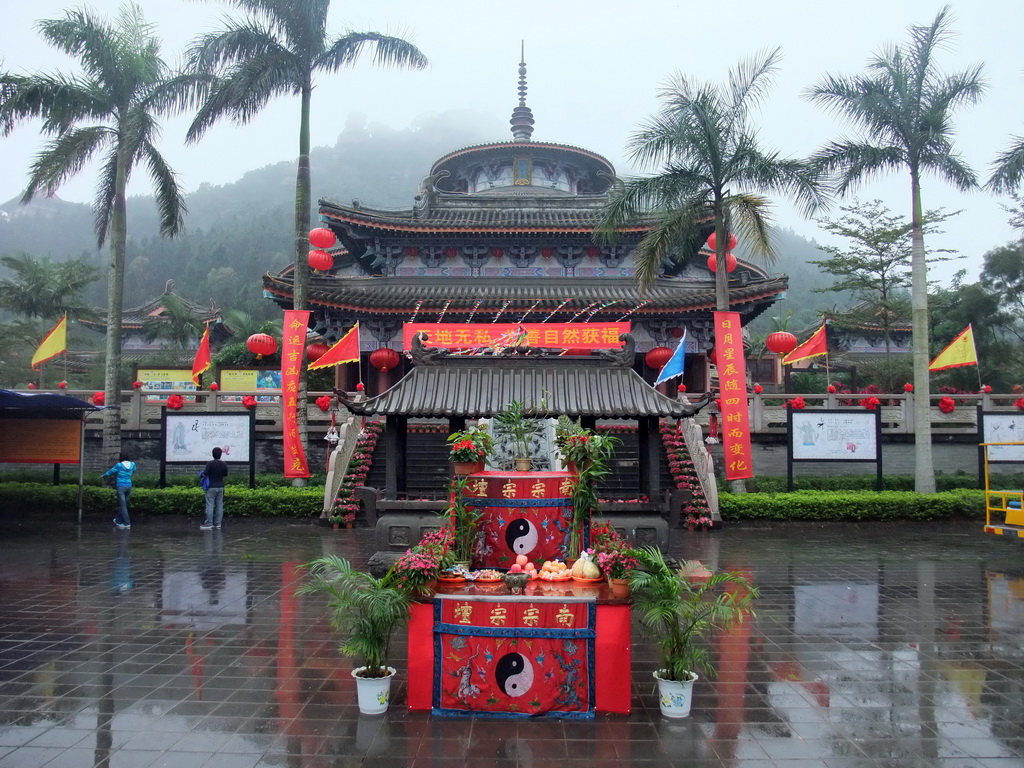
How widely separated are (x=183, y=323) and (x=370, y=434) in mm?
23287

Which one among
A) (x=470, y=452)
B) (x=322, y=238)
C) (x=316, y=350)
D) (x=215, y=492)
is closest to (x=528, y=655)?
(x=470, y=452)

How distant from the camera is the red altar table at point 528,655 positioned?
4867 millimetres

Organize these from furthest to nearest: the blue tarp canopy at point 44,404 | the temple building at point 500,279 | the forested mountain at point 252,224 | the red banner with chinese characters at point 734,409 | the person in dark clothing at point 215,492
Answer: the forested mountain at point 252,224
the temple building at point 500,279
the red banner with chinese characters at point 734,409
the person in dark clothing at point 215,492
the blue tarp canopy at point 44,404

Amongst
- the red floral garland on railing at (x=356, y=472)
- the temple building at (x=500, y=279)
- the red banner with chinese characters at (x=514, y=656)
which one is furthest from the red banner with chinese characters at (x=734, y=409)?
the red banner with chinese characters at (x=514, y=656)

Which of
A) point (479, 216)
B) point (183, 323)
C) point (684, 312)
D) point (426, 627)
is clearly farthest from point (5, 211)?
point (426, 627)

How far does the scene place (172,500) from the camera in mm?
15539

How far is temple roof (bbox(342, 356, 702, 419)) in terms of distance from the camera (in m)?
11.8

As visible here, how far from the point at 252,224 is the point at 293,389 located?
6715 cm

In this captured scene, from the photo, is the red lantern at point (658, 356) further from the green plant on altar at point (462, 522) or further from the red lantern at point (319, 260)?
the green plant on altar at point (462, 522)

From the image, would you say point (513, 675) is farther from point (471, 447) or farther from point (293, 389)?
point (293, 389)

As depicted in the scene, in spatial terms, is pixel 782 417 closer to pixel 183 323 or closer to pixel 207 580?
pixel 207 580

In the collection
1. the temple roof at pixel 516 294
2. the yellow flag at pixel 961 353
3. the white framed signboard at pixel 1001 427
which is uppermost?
the temple roof at pixel 516 294

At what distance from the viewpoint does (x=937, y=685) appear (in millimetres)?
5691

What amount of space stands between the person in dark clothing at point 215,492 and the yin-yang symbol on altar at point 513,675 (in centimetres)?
1114
